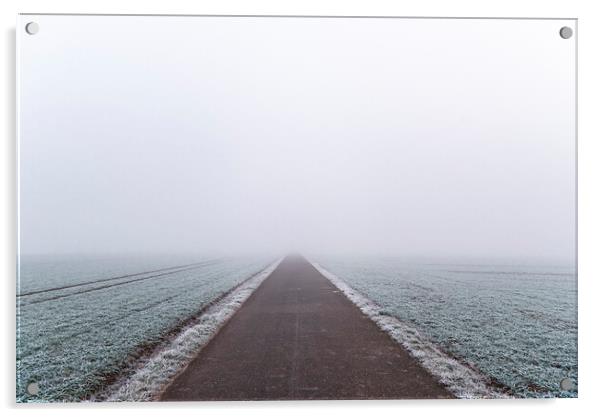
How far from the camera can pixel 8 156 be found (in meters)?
7.64

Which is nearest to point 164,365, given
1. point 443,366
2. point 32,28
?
point 443,366

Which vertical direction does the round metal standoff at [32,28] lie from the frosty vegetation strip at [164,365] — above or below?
above

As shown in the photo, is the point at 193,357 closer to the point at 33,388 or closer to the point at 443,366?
the point at 33,388

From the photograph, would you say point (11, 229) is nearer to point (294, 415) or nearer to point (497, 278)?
point (294, 415)

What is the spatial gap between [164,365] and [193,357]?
2.03ft

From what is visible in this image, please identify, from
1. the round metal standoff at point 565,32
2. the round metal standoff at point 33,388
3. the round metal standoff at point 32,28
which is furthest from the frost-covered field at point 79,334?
the round metal standoff at point 565,32

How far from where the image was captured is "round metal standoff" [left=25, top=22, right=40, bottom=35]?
7715mm

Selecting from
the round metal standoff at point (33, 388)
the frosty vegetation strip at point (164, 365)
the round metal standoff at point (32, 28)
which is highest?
the round metal standoff at point (32, 28)

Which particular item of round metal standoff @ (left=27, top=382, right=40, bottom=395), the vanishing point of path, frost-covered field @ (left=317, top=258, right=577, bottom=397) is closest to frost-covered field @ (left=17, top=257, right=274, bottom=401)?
round metal standoff @ (left=27, top=382, right=40, bottom=395)

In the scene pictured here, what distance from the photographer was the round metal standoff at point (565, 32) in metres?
7.96

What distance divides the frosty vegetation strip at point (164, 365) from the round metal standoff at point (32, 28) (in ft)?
25.9

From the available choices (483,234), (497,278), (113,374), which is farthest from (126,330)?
(497,278)

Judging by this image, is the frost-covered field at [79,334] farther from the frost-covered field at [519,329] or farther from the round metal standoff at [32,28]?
the frost-covered field at [519,329]

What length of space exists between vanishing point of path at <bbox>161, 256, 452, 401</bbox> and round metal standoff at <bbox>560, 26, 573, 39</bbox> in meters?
8.33
